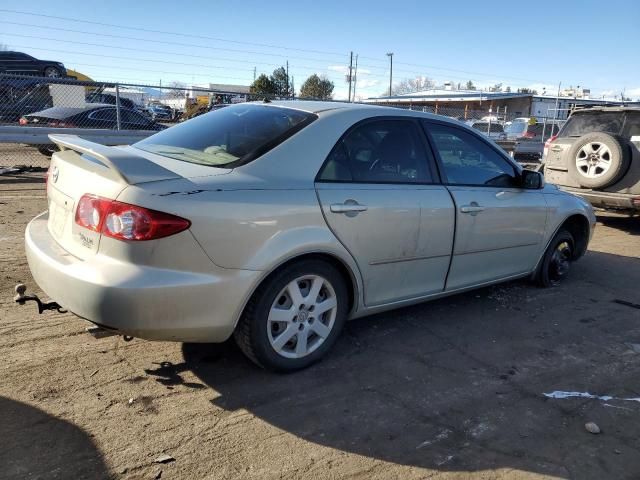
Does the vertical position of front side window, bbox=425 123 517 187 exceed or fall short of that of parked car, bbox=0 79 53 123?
it falls short

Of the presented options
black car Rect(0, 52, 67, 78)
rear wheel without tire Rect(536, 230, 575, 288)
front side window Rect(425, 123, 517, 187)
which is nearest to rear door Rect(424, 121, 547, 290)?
front side window Rect(425, 123, 517, 187)

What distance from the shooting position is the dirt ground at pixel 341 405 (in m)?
2.56

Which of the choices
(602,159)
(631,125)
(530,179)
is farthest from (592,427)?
(631,125)

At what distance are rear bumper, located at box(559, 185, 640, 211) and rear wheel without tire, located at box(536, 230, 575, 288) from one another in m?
2.27

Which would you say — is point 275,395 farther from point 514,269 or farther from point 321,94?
point 321,94

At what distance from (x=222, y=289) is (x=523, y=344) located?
241 cm

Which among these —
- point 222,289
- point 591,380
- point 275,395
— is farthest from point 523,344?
point 222,289

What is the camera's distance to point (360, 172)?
3529 mm

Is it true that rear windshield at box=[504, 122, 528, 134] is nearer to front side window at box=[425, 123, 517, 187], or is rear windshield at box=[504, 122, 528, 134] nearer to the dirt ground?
front side window at box=[425, 123, 517, 187]

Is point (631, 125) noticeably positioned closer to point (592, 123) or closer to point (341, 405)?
point (592, 123)

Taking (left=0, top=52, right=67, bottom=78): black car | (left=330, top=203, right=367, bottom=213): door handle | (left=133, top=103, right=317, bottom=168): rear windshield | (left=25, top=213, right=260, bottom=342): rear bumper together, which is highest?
(left=0, top=52, right=67, bottom=78): black car

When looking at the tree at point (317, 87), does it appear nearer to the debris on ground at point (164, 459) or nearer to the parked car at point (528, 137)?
the parked car at point (528, 137)

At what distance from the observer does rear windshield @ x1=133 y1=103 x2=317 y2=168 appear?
3.25 metres

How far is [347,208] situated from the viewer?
131 inches
